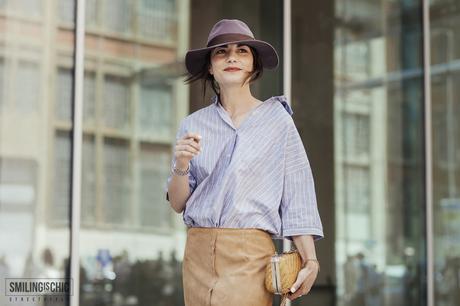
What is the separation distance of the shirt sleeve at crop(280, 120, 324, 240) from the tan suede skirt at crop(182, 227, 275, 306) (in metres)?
0.09

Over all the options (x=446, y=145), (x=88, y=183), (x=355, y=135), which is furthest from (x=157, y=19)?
(x=446, y=145)

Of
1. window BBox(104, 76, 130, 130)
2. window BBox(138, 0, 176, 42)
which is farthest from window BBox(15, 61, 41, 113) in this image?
window BBox(138, 0, 176, 42)

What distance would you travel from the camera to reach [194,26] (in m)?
6.59

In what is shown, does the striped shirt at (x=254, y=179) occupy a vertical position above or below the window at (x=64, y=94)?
below

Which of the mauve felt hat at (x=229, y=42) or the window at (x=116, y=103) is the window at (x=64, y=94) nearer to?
the window at (x=116, y=103)

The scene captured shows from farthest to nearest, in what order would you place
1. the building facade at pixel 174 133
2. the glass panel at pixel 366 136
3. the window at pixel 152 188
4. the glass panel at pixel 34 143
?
1. the glass panel at pixel 366 136
2. the window at pixel 152 188
3. the building facade at pixel 174 133
4. the glass panel at pixel 34 143

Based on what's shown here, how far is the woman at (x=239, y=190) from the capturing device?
103 inches

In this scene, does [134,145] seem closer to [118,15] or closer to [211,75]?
[118,15]

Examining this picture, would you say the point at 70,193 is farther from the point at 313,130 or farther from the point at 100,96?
the point at 313,130

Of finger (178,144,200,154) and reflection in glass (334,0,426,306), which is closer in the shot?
finger (178,144,200,154)

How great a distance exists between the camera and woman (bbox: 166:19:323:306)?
8.60 feet

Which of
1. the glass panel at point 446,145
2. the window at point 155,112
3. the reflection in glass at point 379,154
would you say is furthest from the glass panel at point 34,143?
the glass panel at point 446,145

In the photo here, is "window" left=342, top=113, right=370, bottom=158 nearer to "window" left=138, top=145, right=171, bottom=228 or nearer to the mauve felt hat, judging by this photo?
"window" left=138, top=145, right=171, bottom=228

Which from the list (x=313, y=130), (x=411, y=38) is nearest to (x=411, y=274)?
(x=313, y=130)
